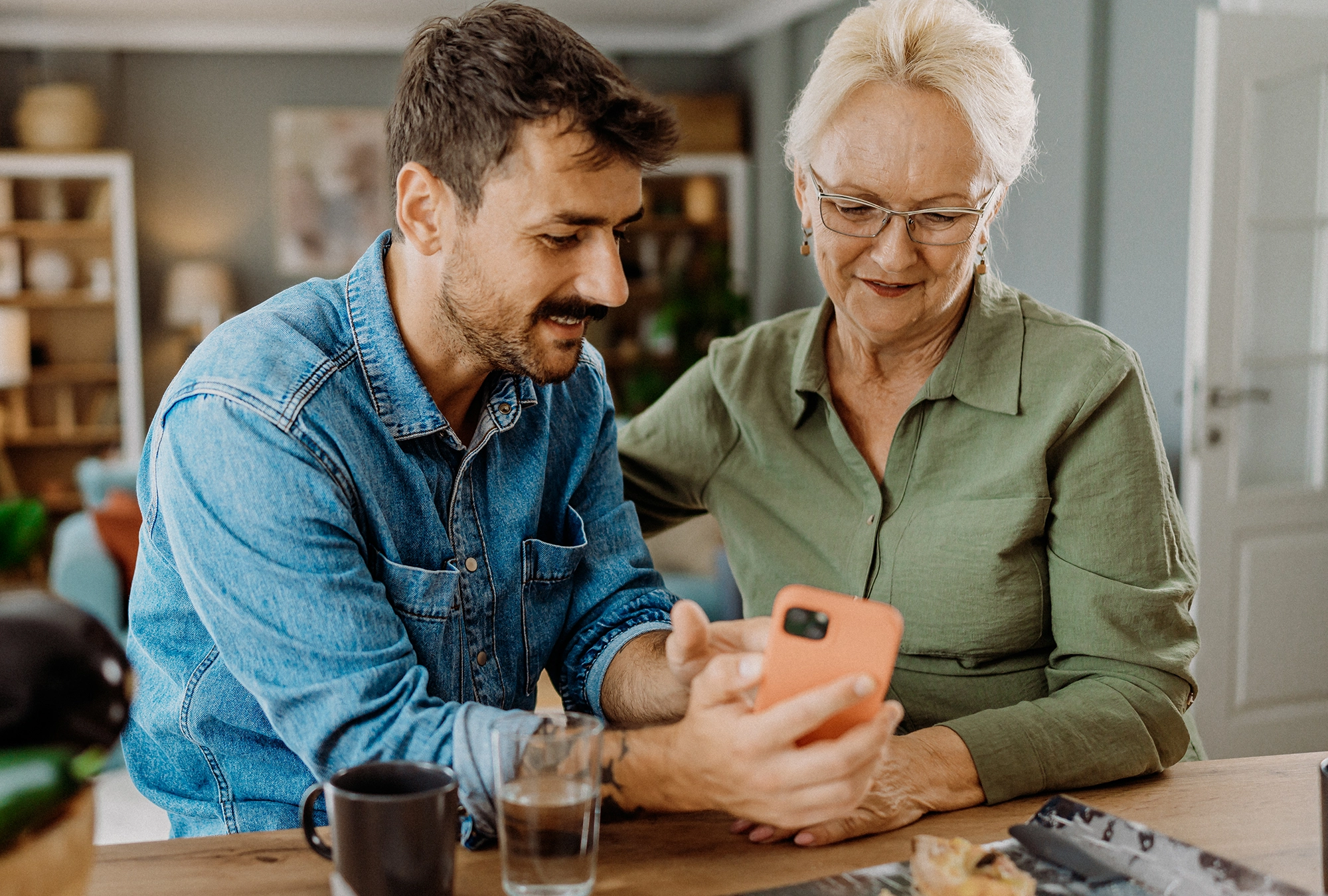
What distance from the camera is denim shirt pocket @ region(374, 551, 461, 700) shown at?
3.71 feet

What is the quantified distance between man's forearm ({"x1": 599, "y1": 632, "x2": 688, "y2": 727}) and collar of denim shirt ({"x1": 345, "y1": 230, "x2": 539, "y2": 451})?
29 cm

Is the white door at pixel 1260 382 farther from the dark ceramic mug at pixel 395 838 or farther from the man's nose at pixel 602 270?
the dark ceramic mug at pixel 395 838

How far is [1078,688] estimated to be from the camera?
1231mm

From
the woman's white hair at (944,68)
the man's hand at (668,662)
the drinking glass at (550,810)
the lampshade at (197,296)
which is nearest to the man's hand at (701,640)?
the man's hand at (668,662)

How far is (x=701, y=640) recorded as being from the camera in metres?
1.09

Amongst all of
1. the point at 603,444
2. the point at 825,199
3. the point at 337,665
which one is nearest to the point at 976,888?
the point at 337,665

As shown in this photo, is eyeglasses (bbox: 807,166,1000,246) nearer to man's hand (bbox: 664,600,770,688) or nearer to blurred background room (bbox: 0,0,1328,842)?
man's hand (bbox: 664,600,770,688)

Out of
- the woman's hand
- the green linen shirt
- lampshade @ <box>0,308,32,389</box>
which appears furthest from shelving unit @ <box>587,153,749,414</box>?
the woman's hand

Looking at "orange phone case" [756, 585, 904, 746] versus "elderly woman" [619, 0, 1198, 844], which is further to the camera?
"elderly woman" [619, 0, 1198, 844]

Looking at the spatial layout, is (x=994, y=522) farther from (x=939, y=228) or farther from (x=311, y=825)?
(x=311, y=825)

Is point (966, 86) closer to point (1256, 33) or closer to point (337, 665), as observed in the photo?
point (337, 665)

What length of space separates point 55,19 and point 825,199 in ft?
21.4

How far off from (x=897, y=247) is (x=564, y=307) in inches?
17.3

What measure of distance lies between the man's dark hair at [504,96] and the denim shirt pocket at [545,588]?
1.28 feet
